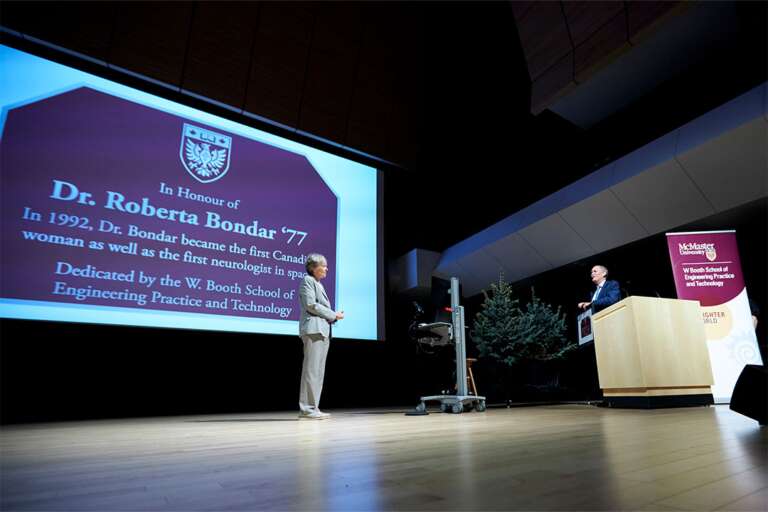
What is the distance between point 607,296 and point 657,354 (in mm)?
839

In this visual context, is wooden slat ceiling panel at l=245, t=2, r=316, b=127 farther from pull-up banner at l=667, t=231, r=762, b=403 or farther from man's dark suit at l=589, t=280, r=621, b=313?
pull-up banner at l=667, t=231, r=762, b=403

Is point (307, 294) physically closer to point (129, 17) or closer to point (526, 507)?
point (526, 507)

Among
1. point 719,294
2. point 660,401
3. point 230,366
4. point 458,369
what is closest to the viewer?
point 660,401

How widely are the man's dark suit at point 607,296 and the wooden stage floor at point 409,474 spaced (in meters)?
2.35

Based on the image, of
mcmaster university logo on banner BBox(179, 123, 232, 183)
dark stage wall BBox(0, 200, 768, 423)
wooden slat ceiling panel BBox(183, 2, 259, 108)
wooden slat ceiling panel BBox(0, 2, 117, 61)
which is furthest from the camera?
wooden slat ceiling panel BBox(183, 2, 259, 108)

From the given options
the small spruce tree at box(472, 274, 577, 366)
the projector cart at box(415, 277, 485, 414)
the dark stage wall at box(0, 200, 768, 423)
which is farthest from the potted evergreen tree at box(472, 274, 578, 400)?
the projector cart at box(415, 277, 485, 414)

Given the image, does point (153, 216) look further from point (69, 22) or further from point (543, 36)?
point (543, 36)

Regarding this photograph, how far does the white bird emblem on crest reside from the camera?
4250mm

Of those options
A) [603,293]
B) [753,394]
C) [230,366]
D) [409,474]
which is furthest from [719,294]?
[230,366]

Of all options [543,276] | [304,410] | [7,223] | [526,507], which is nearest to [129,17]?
[7,223]

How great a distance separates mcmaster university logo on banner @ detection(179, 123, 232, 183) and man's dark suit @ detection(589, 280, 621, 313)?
3.78 metres

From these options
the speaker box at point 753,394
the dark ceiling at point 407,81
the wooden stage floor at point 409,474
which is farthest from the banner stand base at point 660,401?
the dark ceiling at point 407,81

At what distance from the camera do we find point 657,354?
3.31m

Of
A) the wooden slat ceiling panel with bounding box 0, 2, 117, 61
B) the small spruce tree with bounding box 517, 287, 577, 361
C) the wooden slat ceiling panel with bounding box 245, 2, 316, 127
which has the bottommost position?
the small spruce tree with bounding box 517, 287, 577, 361
